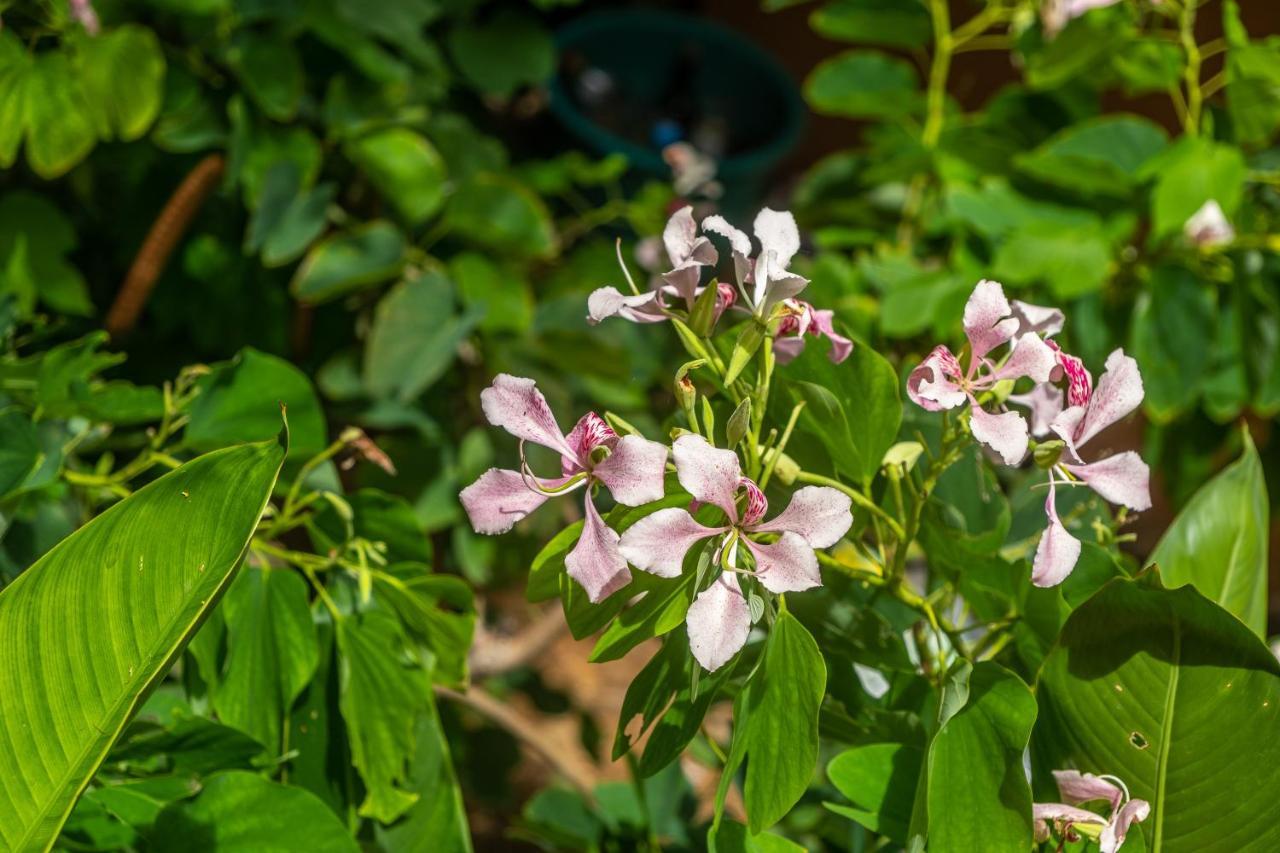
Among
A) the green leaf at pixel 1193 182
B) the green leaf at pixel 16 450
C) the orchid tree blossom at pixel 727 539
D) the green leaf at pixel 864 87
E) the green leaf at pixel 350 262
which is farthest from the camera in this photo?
the green leaf at pixel 864 87

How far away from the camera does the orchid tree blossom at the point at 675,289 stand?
0.39 metres

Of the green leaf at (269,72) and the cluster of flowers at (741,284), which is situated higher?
the cluster of flowers at (741,284)

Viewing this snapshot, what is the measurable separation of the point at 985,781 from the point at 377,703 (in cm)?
25

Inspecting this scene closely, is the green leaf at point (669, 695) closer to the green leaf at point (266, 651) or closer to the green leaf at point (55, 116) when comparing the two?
the green leaf at point (266, 651)

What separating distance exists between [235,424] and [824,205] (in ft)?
2.00

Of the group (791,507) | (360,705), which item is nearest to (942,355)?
(791,507)

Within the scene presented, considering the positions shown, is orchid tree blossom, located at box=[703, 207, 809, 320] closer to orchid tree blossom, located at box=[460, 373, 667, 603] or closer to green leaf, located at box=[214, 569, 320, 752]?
orchid tree blossom, located at box=[460, 373, 667, 603]

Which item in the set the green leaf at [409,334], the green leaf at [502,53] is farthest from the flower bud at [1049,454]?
the green leaf at [502,53]

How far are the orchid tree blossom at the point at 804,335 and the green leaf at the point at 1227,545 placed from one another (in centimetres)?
19

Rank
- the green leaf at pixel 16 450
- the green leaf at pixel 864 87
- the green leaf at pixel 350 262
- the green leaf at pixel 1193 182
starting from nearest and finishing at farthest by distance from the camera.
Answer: the green leaf at pixel 16 450, the green leaf at pixel 1193 182, the green leaf at pixel 350 262, the green leaf at pixel 864 87

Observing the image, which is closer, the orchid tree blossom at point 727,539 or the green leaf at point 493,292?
the orchid tree blossom at point 727,539

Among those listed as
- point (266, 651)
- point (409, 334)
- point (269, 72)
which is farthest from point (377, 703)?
point (269, 72)

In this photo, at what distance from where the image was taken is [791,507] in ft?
1.17

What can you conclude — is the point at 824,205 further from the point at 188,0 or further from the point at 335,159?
the point at 188,0
